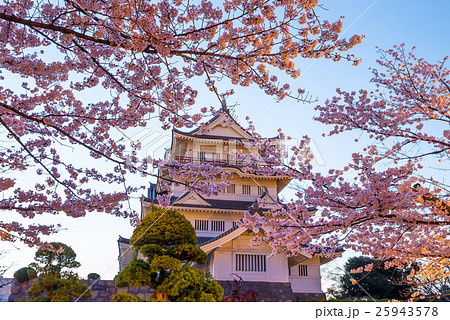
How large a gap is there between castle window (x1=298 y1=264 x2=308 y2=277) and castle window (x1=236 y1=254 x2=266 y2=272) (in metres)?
1.93

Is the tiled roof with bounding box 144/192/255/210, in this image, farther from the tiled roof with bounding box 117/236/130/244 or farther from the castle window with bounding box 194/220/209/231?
the tiled roof with bounding box 117/236/130/244

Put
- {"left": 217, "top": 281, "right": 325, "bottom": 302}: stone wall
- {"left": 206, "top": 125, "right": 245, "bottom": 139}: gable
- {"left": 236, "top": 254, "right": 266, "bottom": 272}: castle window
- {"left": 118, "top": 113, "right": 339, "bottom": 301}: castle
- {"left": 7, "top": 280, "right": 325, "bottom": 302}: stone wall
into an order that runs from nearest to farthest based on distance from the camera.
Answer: {"left": 7, "top": 280, "right": 325, "bottom": 302}: stone wall → {"left": 217, "top": 281, "right": 325, "bottom": 302}: stone wall → {"left": 118, "top": 113, "right": 339, "bottom": 301}: castle → {"left": 236, "top": 254, "right": 266, "bottom": 272}: castle window → {"left": 206, "top": 125, "right": 245, "bottom": 139}: gable

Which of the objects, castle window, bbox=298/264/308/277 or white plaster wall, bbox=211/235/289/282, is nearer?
white plaster wall, bbox=211/235/289/282

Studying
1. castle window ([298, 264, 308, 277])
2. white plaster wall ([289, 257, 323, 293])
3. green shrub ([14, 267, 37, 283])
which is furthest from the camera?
castle window ([298, 264, 308, 277])

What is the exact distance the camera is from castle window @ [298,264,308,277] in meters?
14.0

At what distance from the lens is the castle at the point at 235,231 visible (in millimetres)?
12633

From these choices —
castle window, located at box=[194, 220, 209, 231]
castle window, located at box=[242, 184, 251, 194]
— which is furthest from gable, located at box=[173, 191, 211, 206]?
castle window, located at box=[242, 184, 251, 194]

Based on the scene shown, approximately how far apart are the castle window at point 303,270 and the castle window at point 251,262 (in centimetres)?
193

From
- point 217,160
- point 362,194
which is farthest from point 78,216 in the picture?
point 217,160

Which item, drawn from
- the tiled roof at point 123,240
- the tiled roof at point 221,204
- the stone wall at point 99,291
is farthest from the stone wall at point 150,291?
the tiled roof at point 123,240

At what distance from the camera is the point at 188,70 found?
371 centimetres

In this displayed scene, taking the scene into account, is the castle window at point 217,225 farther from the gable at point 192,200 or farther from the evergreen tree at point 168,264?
the evergreen tree at point 168,264

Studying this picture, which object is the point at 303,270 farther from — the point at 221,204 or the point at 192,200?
the point at 192,200

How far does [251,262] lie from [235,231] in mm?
1563
